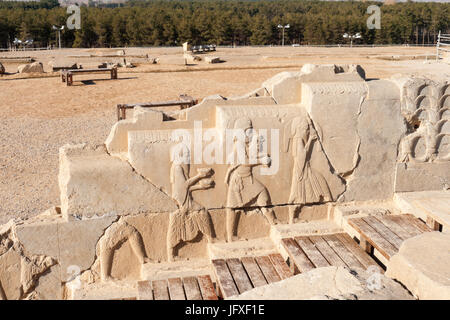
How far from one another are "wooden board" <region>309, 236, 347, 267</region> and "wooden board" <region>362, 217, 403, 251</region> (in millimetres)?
533

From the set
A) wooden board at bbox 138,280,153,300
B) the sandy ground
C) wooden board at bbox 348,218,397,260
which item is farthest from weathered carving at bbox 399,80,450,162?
wooden board at bbox 138,280,153,300

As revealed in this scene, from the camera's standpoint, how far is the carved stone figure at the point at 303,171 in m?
4.95

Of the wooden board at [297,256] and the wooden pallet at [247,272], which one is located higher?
the wooden board at [297,256]

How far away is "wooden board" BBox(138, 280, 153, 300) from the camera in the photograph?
4.06 m

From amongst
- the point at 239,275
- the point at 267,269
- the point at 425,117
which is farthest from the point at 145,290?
the point at 425,117

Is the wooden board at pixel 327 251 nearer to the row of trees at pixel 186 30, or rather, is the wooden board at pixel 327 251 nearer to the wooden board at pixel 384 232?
the wooden board at pixel 384 232

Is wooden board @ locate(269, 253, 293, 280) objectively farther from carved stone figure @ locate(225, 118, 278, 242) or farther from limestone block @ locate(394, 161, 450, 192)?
limestone block @ locate(394, 161, 450, 192)

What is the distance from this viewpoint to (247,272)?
4.40 m

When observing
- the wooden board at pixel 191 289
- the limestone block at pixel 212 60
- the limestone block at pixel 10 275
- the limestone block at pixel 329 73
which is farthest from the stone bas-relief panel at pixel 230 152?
the limestone block at pixel 212 60

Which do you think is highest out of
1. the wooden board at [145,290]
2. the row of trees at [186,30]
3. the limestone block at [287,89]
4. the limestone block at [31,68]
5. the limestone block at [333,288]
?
the row of trees at [186,30]

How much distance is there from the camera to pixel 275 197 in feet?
16.6

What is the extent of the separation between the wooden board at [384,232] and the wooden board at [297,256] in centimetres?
83
